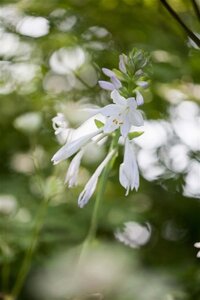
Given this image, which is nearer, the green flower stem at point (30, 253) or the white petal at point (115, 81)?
the white petal at point (115, 81)

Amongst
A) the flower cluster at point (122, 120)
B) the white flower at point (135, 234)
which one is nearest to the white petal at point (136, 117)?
the flower cluster at point (122, 120)

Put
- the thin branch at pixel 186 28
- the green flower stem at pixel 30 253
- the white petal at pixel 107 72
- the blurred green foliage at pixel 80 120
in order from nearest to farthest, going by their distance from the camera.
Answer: the white petal at pixel 107 72 → the thin branch at pixel 186 28 → the green flower stem at pixel 30 253 → the blurred green foliage at pixel 80 120

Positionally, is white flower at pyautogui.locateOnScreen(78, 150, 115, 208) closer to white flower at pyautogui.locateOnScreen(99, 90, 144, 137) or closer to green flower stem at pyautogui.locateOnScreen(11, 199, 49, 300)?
white flower at pyautogui.locateOnScreen(99, 90, 144, 137)

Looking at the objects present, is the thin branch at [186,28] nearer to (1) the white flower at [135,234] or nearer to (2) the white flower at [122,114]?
(2) the white flower at [122,114]

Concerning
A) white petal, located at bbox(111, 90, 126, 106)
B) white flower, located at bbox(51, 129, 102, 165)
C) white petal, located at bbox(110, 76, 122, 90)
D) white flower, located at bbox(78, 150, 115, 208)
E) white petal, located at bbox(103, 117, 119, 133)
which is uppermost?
white petal, located at bbox(110, 76, 122, 90)

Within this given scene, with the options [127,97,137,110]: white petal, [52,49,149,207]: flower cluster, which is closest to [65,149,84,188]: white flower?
[52,49,149,207]: flower cluster

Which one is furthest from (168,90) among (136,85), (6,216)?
(136,85)

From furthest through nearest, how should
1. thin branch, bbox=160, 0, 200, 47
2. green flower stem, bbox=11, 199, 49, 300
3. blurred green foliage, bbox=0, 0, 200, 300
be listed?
blurred green foliage, bbox=0, 0, 200, 300
green flower stem, bbox=11, 199, 49, 300
thin branch, bbox=160, 0, 200, 47
